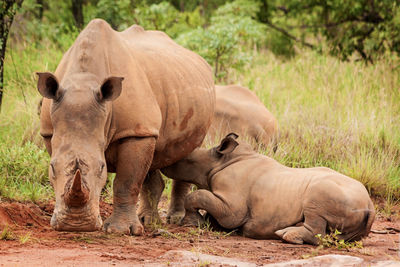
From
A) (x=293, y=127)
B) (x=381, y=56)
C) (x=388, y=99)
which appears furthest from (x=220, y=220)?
(x=381, y=56)

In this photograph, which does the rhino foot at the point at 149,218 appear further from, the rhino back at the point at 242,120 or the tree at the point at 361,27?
the tree at the point at 361,27

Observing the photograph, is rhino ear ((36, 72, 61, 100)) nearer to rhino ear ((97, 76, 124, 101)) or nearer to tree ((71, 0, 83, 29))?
rhino ear ((97, 76, 124, 101))

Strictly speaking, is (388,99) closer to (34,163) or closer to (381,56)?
(381,56)

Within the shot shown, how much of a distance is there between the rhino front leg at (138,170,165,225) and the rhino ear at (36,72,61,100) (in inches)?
77.3

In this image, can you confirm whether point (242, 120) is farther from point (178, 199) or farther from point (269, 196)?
point (269, 196)

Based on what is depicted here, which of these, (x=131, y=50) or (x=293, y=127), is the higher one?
(x=131, y=50)

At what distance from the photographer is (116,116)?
5664 mm

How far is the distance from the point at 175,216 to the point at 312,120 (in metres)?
3.68

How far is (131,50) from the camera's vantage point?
6250 mm

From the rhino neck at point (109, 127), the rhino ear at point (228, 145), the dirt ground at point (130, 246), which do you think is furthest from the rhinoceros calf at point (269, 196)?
the rhino neck at point (109, 127)

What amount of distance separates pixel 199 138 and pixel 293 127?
336 centimetres

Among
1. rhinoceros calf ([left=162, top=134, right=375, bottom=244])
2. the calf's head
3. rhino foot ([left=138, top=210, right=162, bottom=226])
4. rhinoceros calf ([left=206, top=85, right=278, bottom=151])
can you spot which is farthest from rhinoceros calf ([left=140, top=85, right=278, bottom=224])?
rhino foot ([left=138, top=210, right=162, bottom=226])

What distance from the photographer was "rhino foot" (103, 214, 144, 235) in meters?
5.90

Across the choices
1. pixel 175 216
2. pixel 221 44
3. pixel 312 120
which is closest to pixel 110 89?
pixel 175 216
